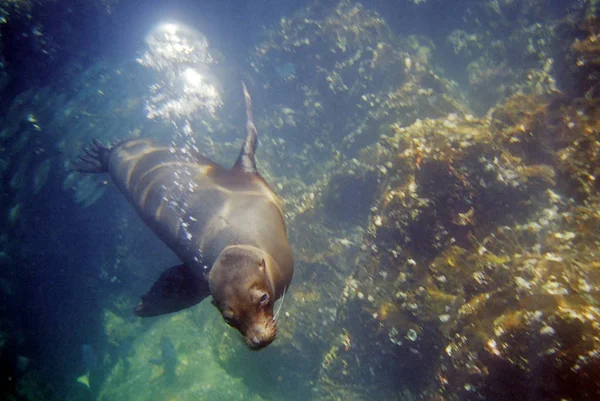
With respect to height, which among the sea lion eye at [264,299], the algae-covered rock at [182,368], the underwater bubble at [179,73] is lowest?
the algae-covered rock at [182,368]

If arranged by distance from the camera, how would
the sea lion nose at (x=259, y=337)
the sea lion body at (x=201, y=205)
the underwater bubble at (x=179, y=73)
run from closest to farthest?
the sea lion nose at (x=259, y=337) → the sea lion body at (x=201, y=205) → the underwater bubble at (x=179, y=73)

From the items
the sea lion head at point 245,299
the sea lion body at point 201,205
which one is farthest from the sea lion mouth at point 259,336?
the sea lion body at point 201,205

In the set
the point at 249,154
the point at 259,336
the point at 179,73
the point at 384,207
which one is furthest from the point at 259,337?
the point at 179,73

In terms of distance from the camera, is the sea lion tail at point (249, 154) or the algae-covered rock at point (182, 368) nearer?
the sea lion tail at point (249, 154)

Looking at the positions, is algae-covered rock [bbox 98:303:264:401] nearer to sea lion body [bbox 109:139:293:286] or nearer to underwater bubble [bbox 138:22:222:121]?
sea lion body [bbox 109:139:293:286]

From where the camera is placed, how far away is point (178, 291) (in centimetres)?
404

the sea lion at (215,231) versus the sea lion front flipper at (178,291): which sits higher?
Result: the sea lion at (215,231)

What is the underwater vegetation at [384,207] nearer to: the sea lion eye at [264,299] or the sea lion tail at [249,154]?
the sea lion tail at [249,154]

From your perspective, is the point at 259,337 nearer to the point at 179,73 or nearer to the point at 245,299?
the point at 245,299

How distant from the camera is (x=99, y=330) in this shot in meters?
9.11

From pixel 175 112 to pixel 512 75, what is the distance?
425 inches

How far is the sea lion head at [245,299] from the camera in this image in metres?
2.23

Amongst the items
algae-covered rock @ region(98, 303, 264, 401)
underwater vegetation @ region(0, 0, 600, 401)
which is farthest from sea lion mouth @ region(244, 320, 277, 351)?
algae-covered rock @ region(98, 303, 264, 401)

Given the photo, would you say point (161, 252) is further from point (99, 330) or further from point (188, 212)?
point (188, 212)
